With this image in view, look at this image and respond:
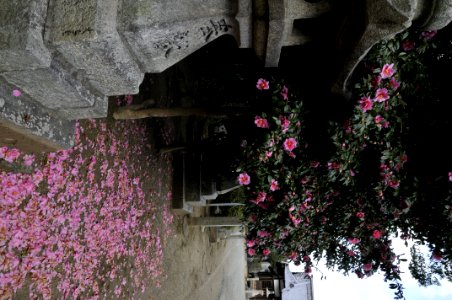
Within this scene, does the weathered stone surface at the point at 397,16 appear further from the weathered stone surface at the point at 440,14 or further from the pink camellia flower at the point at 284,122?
the pink camellia flower at the point at 284,122

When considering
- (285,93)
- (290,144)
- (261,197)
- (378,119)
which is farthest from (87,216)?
(378,119)

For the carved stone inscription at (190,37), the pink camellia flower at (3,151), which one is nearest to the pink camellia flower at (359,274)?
the carved stone inscription at (190,37)

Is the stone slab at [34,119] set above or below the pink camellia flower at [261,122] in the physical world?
below

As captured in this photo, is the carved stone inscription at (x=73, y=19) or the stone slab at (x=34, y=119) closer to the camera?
the carved stone inscription at (x=73, y=19)

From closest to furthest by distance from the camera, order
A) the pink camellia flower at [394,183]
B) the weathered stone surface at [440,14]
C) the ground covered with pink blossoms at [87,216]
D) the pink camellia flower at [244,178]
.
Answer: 1. the weathered stone surface at [440,14]
2. the ground covered with pink blossoms at [87,216]
3. the pink camellia flower at [394,183]
4. the pink camellia flower at [244,178]

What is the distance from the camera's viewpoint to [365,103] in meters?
3.63

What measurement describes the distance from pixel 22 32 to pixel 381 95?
10.5 feet

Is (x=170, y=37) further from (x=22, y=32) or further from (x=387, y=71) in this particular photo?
(x=387, y=71)

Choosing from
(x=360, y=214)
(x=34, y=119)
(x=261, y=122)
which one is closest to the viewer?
(x=34, y=119)

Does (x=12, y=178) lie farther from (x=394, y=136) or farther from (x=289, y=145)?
(x=394, y=136)

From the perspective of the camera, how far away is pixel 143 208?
6668mm

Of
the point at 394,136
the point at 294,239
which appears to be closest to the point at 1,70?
the point at 394,136

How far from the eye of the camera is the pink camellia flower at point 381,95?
3580 mm

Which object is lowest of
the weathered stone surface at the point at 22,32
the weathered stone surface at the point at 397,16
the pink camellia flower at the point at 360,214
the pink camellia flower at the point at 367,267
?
the pink camellia flower at the point at 367,267
